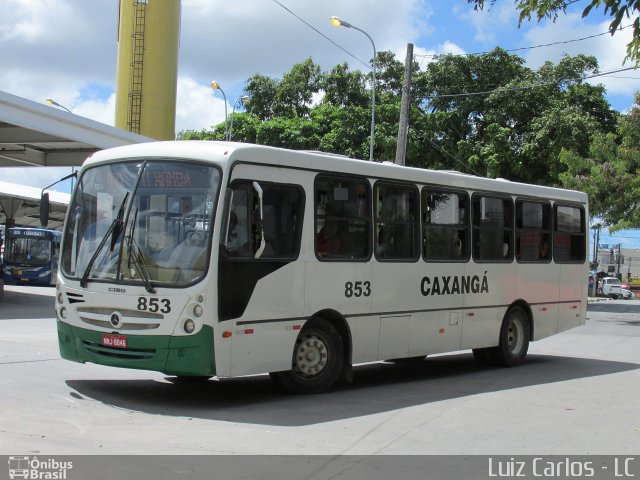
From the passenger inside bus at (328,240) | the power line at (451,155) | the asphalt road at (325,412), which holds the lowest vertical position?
the asphalt road at (325,412)

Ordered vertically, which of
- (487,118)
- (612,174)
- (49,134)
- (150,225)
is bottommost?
(150,225)

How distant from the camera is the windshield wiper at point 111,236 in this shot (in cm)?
902

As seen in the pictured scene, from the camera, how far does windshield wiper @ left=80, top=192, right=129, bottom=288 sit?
9023 millimetres

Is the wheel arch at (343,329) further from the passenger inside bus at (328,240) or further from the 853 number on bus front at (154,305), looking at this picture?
the 853 number on bus front at (154,305)

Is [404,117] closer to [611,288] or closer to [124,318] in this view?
[124,318]

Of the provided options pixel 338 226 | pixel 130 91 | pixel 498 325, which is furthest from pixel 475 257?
pixel 130 91

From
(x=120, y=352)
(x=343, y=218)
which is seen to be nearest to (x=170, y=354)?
(x=120, y=352)

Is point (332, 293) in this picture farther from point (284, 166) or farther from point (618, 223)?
point (618, 223)

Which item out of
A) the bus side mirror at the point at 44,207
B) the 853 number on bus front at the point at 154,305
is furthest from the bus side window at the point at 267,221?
the bus side mirror at the point at 44,207

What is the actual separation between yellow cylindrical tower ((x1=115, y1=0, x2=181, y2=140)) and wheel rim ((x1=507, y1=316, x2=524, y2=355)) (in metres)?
26.3

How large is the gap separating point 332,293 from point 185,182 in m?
2.45

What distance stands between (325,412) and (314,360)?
46.6 inches

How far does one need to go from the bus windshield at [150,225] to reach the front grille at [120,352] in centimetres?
74

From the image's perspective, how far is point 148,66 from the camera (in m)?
36.9
